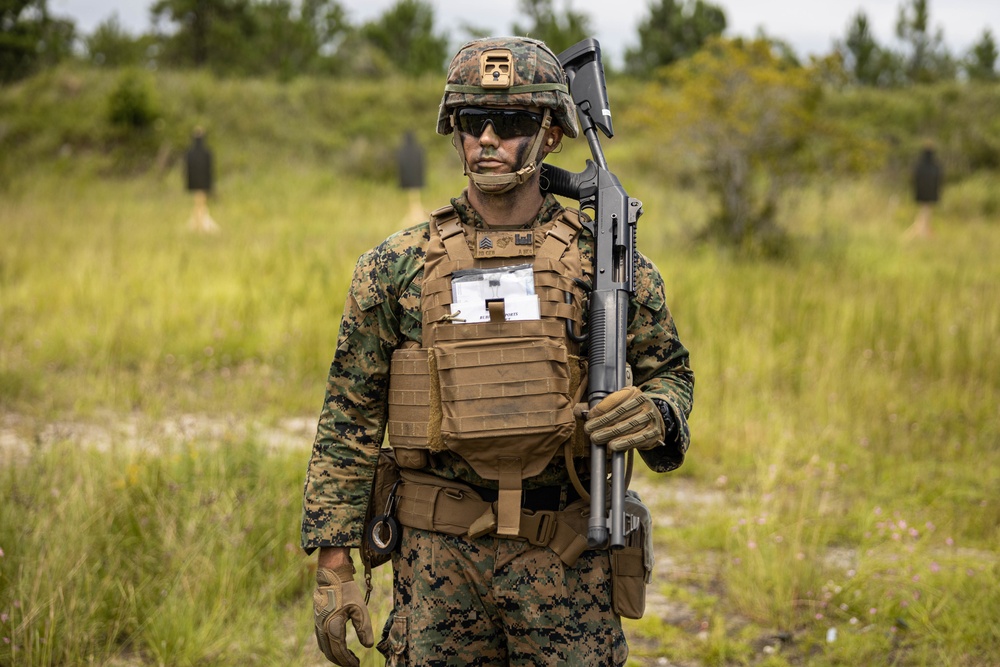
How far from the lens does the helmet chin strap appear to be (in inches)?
85.7

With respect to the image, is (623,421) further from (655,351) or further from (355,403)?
(355,403)

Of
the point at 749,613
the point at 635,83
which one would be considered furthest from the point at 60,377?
the point at 635,83

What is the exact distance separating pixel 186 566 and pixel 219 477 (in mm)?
779

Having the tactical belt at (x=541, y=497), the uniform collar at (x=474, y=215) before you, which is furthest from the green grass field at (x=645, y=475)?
the uniform collar at (x=474, y=215)

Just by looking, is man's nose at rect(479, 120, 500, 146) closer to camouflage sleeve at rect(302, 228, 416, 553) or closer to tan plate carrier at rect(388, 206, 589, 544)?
tan plate carrier at rect(388, 206, 589, 544)

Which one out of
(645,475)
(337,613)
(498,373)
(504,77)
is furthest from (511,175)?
(645,475)

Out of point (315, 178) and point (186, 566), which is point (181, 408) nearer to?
point (186, 566)

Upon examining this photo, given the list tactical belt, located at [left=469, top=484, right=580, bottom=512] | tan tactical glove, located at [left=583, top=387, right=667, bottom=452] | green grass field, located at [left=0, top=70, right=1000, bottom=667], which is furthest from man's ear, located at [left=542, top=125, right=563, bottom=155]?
green grass field, located at [left=0, top=70, right=1000, bottom=667]

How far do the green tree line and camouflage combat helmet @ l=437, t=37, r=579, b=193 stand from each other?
24.3m

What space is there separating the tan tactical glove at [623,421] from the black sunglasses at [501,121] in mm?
638

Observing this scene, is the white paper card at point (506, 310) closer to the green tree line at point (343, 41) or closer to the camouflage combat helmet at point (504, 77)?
the camouflage combat helmet at point (504, 77)

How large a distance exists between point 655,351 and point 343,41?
3220 centimetres

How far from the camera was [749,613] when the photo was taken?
155 inches

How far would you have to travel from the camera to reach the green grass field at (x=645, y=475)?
356cm
